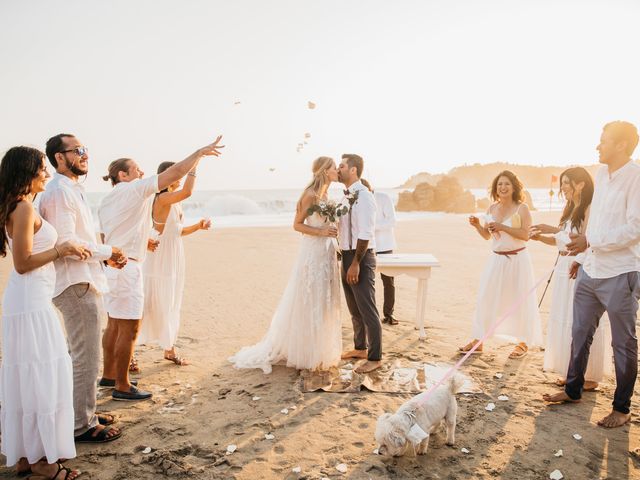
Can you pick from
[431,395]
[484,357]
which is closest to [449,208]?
[484,357]

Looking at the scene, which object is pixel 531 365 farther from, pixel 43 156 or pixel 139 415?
pixel 43 156

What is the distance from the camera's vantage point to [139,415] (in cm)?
441

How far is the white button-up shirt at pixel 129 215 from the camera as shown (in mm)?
4109

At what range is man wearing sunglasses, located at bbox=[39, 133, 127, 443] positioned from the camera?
3447 millimetres

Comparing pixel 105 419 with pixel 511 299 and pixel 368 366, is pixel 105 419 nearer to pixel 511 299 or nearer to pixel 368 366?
pixel 368 366

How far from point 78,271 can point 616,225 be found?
4701 mm

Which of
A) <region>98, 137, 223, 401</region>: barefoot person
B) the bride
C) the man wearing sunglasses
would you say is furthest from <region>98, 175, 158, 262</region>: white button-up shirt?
the bride

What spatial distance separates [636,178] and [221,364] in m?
5.03

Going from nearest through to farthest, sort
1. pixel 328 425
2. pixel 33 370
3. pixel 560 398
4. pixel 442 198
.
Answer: pixel 33 370 < pixel 328 425 < pixel 560 398 < pixel 442 198

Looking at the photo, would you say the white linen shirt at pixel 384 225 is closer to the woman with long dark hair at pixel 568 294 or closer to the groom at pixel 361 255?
the groom at pixel 361 255

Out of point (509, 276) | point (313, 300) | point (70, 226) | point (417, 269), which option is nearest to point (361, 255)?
point (313, 300)

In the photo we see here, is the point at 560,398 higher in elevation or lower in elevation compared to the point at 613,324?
lower

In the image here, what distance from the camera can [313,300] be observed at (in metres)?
5.39

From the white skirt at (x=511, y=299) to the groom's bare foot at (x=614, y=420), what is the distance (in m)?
1.75
